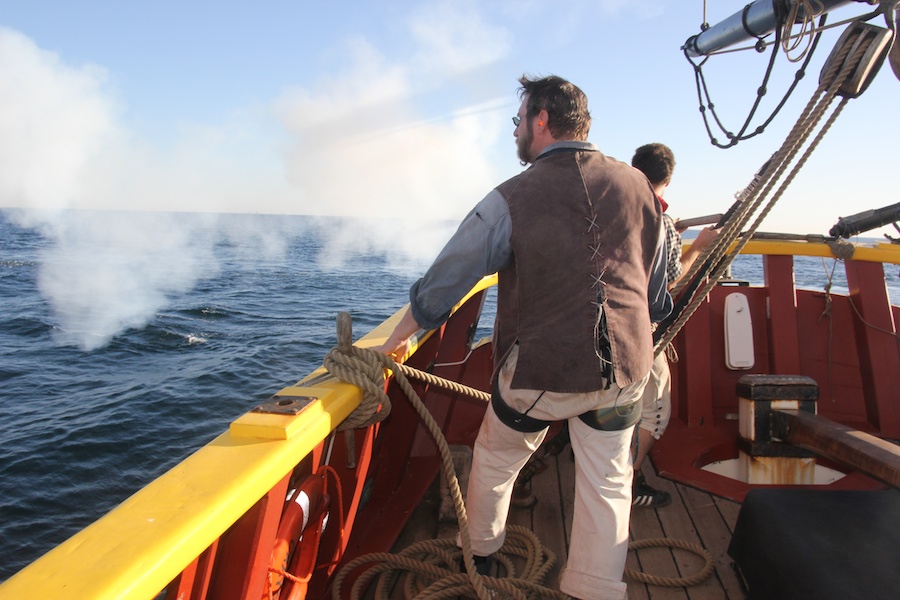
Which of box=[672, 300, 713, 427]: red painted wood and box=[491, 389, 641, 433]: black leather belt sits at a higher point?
box=[491, 389, 641, 433]: black leather belt

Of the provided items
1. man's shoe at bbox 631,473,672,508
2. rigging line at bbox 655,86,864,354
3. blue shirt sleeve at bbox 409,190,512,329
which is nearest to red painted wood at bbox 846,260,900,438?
man's shoe at bbox 631,473,672,508

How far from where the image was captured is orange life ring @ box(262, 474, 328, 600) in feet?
5.31

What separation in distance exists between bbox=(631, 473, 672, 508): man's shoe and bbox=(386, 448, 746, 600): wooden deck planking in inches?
1.1

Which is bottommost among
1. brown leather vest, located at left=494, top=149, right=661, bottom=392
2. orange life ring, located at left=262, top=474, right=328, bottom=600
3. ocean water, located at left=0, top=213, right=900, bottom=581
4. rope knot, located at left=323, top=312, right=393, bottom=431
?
ocean water, located at left=0, top=213, right=900, bottom=581

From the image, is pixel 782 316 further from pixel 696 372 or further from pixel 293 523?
pixel 293 523

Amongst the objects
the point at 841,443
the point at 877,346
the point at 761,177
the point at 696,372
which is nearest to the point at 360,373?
the point at 761,177

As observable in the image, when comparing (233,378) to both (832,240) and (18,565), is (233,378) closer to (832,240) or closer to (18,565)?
(18,565)

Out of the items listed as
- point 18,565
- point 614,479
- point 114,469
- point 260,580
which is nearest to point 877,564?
point 614,479

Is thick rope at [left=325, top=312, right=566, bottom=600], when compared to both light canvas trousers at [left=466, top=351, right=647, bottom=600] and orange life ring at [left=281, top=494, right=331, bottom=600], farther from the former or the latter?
orange life ring at [left=281, top=494, right=331, bottom=600]

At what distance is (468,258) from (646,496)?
5.62ft

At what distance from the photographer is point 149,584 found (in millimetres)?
990

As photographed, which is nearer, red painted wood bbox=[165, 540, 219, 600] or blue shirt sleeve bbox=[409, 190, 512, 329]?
red painted wood bbox=[165, 540, 219, 600]

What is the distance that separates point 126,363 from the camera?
11.0m

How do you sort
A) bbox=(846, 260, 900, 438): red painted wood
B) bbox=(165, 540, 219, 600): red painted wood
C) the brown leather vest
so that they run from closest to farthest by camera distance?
bbox=(165, 540, 219, 600): red painted wood
the brown leather vest
bbox=(846, 260, 900, 438): red painted wood
